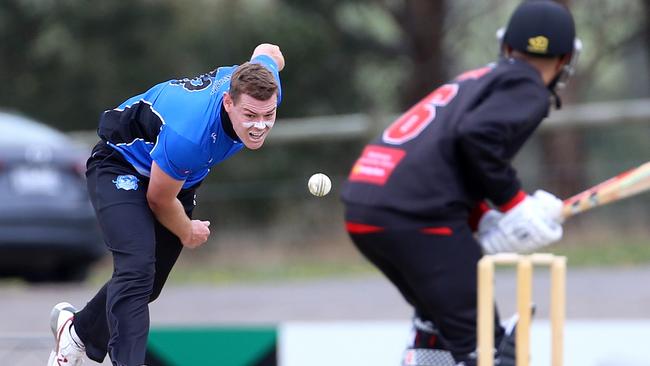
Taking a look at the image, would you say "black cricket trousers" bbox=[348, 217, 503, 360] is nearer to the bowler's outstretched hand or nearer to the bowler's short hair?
the bowler's outstretched hand

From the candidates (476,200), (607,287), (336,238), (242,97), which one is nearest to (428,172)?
(476,200)

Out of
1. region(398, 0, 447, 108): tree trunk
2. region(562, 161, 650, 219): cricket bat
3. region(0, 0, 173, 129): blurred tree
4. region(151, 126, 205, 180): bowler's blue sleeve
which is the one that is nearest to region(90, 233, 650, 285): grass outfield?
region(0, 0, 173, 129): blurred tree

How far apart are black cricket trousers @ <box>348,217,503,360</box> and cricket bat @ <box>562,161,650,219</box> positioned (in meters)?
0.44

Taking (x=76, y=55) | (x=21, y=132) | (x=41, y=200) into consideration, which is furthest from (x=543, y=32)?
(x=76, y=55)

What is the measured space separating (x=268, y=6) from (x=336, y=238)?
491 cm

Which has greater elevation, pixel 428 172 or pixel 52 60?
pixel 52 60

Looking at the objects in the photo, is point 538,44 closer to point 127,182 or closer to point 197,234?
point 197,234

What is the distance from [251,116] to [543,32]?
139cm

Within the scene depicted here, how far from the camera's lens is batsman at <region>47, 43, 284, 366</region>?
5160 millimetres

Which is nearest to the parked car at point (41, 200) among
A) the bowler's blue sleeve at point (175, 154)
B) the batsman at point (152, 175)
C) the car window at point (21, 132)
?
the car window at point (21, 132)

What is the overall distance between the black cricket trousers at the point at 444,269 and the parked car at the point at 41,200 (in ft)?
20.4

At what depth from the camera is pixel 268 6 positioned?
1858 centimetres

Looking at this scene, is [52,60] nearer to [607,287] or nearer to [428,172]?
[607,287]

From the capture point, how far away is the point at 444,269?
17.9 ft
